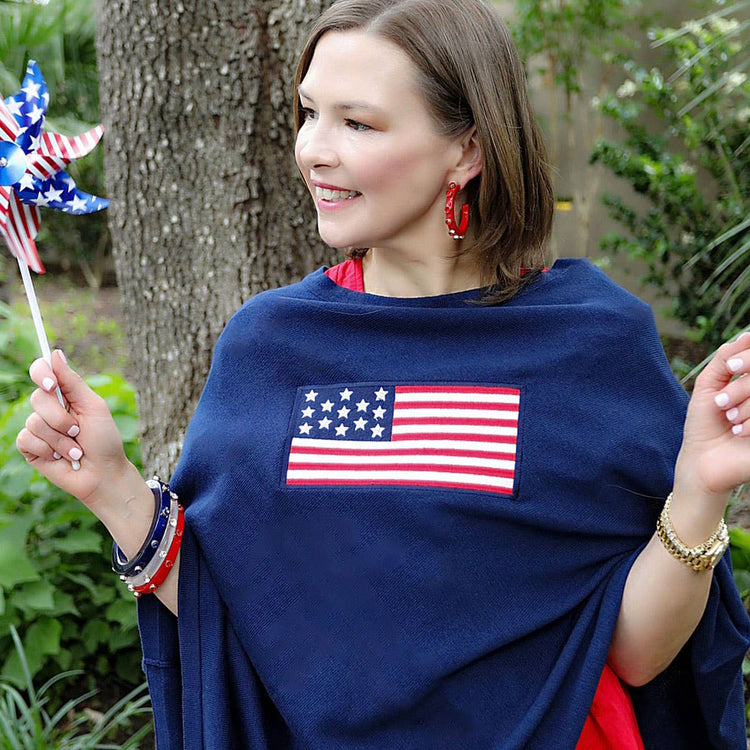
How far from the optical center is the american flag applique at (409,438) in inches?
64.1

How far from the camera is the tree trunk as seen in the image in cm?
251

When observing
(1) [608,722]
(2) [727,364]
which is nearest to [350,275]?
(2) [727,364]

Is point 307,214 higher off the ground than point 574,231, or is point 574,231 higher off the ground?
point 307,214

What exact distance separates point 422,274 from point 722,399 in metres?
0.63

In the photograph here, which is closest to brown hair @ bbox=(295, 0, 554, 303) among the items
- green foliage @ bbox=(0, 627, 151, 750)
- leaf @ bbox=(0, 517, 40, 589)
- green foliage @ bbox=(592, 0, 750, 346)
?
green foliage @ bbox=(0, 627, 151, 750)

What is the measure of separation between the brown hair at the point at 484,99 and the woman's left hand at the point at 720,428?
0.46 m

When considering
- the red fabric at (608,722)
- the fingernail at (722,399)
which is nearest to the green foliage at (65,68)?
the red fabric at (608,722)

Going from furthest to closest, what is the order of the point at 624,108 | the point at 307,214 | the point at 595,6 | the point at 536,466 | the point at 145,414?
the point at 595,6 → the point at 624,108 → the point at 145,414 → the point at 307,214 → the point at 536,466

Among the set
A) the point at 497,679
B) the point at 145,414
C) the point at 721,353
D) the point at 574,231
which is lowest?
the point at 574,231

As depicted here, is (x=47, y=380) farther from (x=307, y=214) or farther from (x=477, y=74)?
(x=307, y=214)

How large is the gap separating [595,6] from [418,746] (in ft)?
23.1

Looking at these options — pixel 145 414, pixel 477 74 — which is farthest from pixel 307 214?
pixel 477 74

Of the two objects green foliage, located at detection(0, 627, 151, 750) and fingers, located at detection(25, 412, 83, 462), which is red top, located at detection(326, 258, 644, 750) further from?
green foliage, located at detection(0, 627, 151, 750)

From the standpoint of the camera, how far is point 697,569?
59.7 inches
